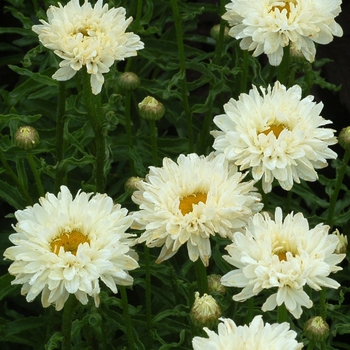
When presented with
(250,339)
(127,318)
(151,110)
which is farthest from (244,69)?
(250,339)

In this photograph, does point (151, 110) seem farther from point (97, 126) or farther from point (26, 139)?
point (26, 139)

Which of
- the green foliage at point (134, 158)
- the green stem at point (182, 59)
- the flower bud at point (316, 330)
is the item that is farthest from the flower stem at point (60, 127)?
the flower bud at point (316, 330)

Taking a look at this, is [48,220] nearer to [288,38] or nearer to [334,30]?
[288,38]

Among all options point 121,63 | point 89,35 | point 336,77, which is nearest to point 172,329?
point 89,35

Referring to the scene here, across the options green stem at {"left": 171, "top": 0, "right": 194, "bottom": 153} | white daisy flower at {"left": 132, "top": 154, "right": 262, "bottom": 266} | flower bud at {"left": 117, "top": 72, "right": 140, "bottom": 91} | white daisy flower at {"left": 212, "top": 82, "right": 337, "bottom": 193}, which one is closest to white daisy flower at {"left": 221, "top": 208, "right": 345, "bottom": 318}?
white daisy flower at {"left": 132, "top": 154, "right": 262, "bottom": 266}

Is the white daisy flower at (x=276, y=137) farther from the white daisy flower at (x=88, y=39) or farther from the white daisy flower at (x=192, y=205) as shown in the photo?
the white daisy flower at (x=88, y=39)
